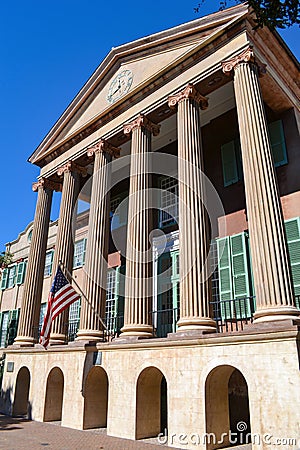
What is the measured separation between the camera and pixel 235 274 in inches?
460

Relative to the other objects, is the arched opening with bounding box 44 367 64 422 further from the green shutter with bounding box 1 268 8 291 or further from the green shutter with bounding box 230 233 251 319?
the green shutter with bounding box 1 268 8 291

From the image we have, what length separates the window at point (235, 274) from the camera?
11.3m

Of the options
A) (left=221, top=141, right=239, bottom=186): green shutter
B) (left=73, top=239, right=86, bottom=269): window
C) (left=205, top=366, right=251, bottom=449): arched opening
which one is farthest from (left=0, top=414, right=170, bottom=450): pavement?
(left=73, top=239, right=86, bottom=269): window

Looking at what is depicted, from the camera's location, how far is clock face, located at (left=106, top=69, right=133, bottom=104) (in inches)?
568

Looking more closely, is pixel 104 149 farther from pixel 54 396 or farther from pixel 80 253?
pixel 54 396

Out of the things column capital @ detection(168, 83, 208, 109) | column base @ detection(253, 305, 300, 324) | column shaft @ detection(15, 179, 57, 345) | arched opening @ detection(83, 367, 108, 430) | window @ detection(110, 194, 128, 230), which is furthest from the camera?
window @ detection(110, 194, 128, 230)

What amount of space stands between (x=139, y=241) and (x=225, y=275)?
3.02m

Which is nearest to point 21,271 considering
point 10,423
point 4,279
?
point 4,279

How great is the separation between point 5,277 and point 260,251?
2263 cm

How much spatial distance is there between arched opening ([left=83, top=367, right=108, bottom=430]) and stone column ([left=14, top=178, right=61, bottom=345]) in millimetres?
4242

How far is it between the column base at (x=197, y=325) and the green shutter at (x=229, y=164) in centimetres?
582

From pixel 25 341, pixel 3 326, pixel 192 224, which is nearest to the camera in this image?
pixel 192 224

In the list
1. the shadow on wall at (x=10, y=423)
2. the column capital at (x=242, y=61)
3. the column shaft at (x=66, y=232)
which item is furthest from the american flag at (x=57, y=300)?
the column capital at (x=242, y=61)

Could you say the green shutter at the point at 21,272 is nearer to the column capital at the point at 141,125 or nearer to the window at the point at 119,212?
the window at the point at 119,212
